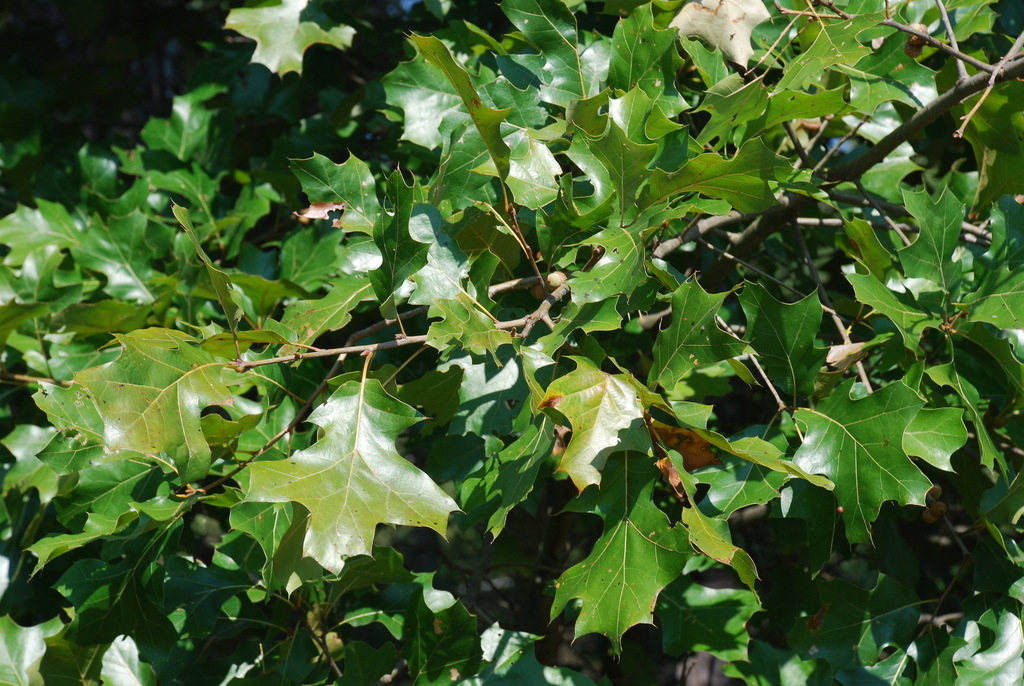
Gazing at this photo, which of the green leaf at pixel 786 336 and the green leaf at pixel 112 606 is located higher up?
the green leaf at pixel 786 336

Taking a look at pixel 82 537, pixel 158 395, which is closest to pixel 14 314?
pixel 82 537

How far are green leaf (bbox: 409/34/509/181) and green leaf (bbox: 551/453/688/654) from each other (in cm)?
48

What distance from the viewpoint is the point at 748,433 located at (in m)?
1.42

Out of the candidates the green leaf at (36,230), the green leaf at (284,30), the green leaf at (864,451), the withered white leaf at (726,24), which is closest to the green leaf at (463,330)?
the green leaf at (864,451)

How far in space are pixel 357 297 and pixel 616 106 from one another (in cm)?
51

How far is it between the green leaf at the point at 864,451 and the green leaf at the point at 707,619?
0.45 m

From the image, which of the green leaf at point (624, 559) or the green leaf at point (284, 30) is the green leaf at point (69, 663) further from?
the green leaf at point (284, 30)

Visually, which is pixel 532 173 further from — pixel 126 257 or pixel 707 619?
pixel 126 257

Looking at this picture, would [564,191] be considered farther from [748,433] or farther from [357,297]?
[748,433]

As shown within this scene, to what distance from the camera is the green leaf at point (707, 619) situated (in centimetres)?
167

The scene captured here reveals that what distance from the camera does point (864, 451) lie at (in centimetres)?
130

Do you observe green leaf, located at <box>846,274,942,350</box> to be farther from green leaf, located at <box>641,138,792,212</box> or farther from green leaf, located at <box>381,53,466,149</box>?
green leaf, located at <box>381,53,466,149</box>

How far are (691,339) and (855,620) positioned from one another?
0.70 metres

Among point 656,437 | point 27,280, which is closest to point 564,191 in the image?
point 656,437
